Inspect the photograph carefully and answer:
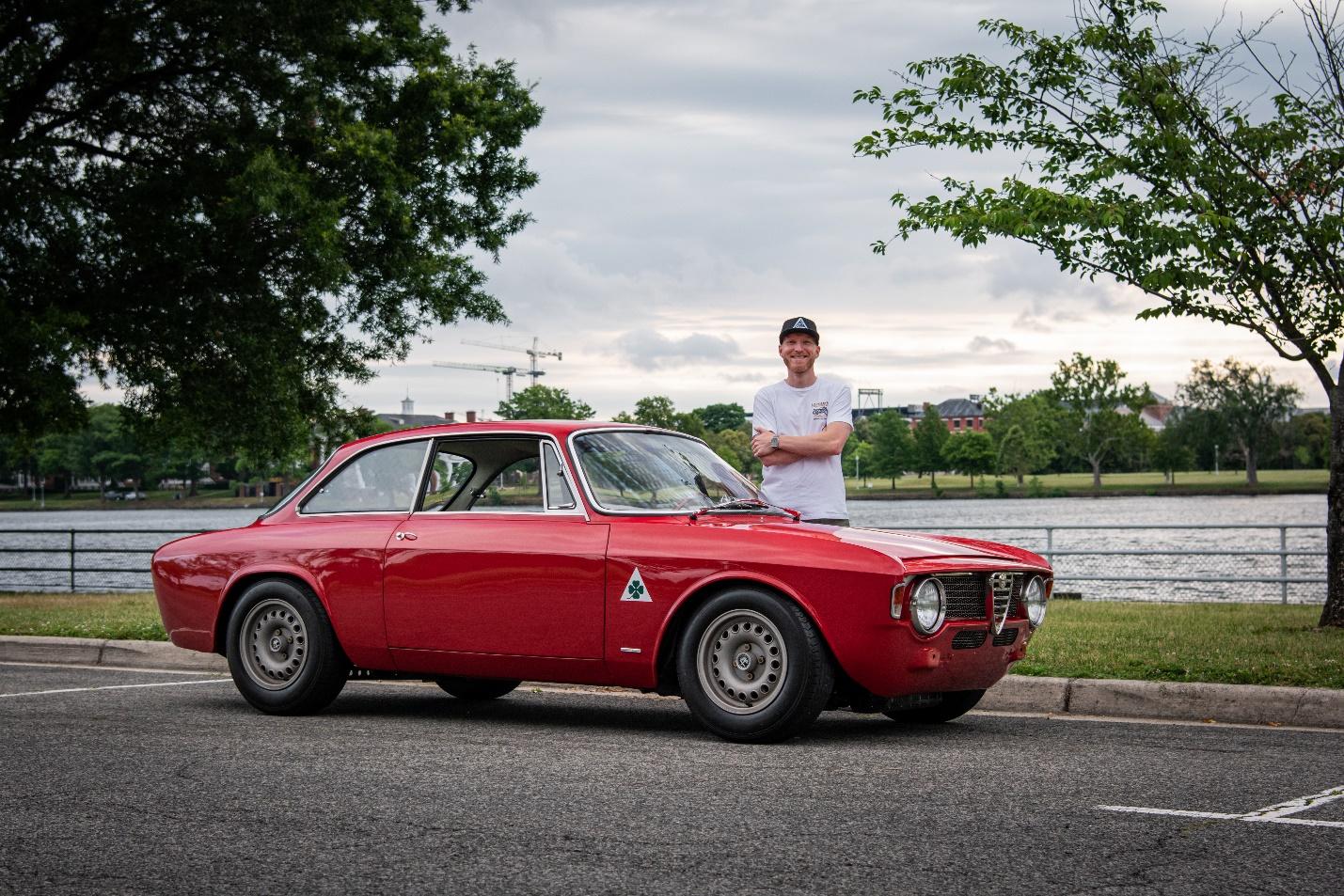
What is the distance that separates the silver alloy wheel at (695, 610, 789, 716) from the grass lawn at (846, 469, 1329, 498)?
345 feet

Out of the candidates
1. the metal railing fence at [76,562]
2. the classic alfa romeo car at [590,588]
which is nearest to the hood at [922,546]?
the classic alfa romeo car at [590,588]

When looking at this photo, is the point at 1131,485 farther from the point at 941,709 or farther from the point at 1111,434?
the point at 941,709

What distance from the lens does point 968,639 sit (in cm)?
667

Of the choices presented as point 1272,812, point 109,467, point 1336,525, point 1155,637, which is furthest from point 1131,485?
point 1272,812

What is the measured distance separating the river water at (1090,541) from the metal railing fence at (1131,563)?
9 centimetres

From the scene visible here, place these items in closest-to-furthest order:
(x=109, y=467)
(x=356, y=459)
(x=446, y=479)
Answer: (x=446, y=479), (x=356, y=459), (x=109, y=467)

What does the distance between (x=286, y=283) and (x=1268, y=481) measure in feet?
411

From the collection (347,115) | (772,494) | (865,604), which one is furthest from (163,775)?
(347,115)

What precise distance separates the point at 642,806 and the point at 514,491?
2.65 metres

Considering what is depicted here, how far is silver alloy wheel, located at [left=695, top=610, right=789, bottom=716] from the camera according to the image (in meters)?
6.54

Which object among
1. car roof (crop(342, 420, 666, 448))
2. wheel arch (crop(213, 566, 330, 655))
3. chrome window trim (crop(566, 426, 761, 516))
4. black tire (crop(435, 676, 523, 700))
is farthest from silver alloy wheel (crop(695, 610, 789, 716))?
wheel arch (crop(213, 566, 330, 655))

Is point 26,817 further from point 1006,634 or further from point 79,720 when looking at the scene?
point 1006,634

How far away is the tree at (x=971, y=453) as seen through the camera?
160 m

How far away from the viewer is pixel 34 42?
62.8 ft
